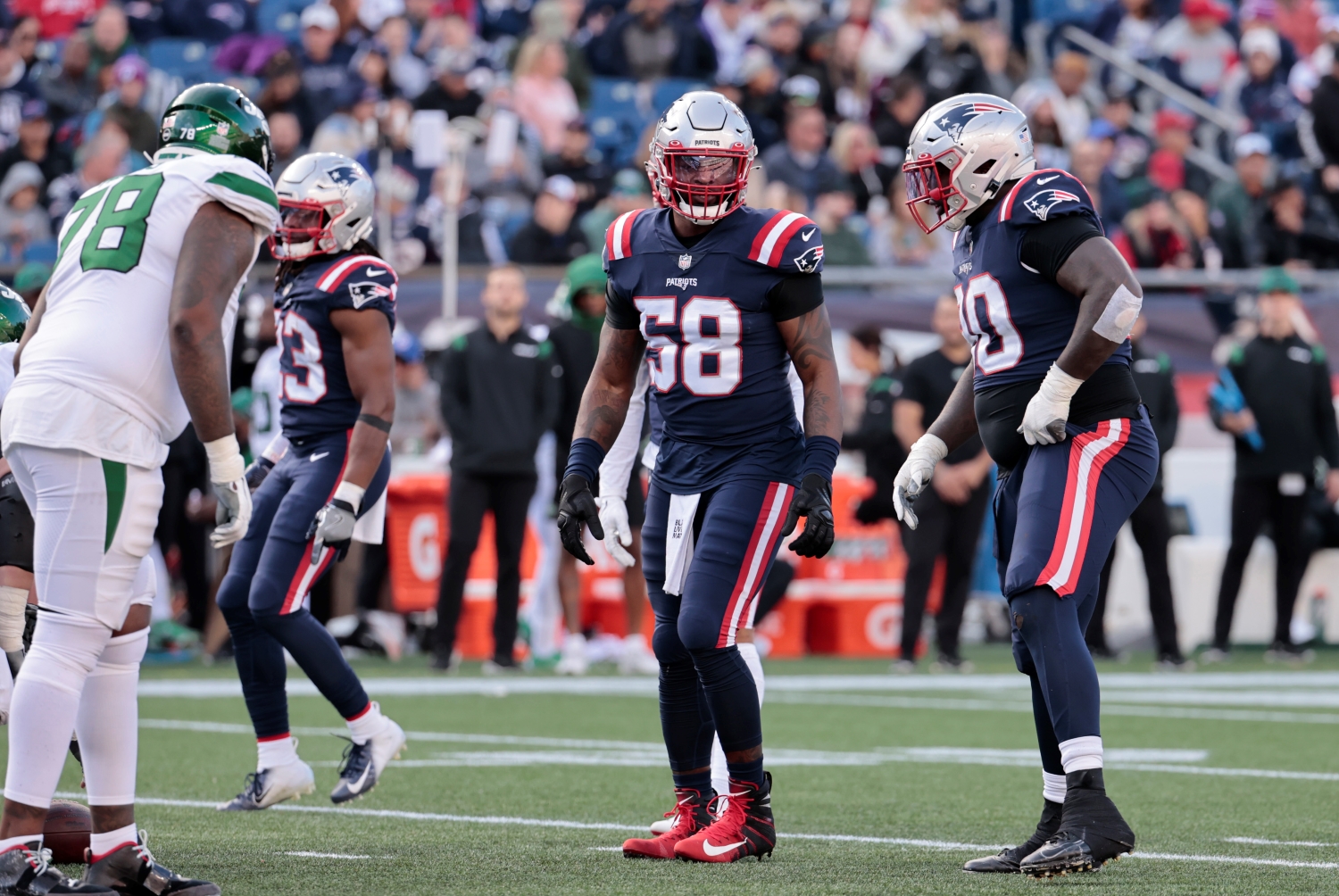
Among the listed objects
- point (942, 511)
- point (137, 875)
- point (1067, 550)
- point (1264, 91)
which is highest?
point (1264, 91)

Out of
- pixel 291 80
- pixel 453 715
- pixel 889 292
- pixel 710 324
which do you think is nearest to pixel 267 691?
pixel 710 324

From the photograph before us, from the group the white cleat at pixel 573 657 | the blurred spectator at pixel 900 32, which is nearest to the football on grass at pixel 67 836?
the white cleat at pixel 573 657

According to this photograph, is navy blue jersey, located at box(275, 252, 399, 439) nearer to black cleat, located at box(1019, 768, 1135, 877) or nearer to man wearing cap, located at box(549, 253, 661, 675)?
black cleat, located at box(1019, 768, 1135, 877)

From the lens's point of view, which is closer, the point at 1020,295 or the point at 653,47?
the point at 1020,295

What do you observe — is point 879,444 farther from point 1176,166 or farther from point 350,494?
point 1176,166

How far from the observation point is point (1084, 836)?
4.40 metres

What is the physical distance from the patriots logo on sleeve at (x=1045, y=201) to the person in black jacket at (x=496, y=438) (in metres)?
6.30

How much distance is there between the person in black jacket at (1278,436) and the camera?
11.7 m

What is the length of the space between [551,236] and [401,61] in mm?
3544

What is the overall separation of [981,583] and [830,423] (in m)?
8.69

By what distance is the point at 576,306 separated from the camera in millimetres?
11047

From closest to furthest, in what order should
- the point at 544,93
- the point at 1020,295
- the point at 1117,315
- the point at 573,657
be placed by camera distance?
the point at 1117,315
the point at 1020,295
the point at 573,657
the point at 544,93

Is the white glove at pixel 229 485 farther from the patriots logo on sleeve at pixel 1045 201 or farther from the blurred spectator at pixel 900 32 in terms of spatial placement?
the blurred spectator at pixel 900 32

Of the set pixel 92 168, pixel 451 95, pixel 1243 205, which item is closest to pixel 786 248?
pixel 92 168
